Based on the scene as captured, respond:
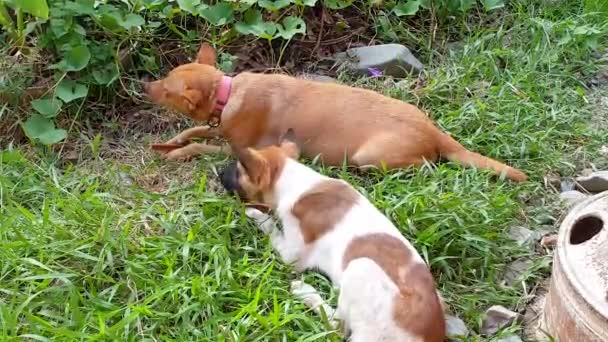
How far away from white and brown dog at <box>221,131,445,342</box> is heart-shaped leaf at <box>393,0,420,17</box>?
1.77m

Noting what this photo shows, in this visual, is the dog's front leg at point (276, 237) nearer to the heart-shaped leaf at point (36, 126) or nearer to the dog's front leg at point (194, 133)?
→ the dog's front leg at point (194, 133)

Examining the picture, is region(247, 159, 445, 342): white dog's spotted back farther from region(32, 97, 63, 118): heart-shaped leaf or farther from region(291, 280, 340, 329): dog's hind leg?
region(32, 97, 63, 118): heart-shaped leaf

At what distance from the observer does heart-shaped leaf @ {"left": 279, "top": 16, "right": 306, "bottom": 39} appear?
16.6 ft

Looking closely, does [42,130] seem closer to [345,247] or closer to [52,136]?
[52,136]

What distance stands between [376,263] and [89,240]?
123cm

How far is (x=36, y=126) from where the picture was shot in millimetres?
4562

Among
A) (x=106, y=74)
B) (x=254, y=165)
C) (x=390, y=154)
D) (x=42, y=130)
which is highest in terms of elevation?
(x=254, y=165)

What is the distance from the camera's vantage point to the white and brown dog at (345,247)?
121 inches

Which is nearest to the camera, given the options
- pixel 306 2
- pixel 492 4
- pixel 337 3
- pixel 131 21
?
pixel 131 21

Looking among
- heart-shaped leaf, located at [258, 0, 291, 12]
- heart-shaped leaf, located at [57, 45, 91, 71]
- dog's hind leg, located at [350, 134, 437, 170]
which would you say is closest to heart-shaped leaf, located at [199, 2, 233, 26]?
heart-shaped leaf, located at [258, 0, 291, 12]

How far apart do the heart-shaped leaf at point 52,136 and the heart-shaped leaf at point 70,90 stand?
0.19 meters

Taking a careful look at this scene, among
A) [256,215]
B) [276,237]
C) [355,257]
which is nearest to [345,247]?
[355,257]

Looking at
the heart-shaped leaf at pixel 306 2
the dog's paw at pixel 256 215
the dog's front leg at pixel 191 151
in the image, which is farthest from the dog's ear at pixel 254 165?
the heart-shaped leaf at pixel 306 2

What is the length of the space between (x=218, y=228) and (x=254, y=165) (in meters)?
0.32
